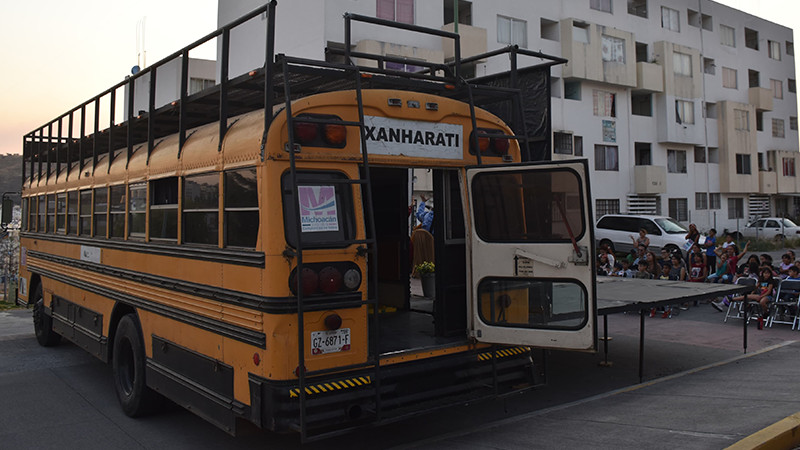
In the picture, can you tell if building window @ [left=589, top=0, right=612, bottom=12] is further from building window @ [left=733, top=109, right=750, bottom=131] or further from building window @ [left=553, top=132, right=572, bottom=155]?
building window @ [left=733, top=109, right=750, bottom=131]

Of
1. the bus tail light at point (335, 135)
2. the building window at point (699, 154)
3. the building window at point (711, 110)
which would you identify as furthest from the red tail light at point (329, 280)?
the building window at point (711, 110)

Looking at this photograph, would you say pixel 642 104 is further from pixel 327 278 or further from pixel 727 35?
pixel 327 278

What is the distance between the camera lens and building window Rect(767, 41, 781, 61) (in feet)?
148

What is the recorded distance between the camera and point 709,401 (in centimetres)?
652

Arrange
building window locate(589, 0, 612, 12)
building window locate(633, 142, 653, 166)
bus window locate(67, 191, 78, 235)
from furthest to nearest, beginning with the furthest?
1. building window locate(633, 142, 653, 166)
2. building window locate(589, 0, 612, 12)
3. bus window locate(67, 191, 78, 235)

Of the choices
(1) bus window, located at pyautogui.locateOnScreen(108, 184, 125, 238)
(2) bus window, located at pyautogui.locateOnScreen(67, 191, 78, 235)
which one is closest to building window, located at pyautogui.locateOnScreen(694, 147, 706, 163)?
(2) bus window, located at pyautogui.locateOnScreen(67, 191, 78, 235)

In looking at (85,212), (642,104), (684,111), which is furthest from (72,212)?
(684,111)

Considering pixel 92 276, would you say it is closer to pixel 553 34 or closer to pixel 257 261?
pixel 257 261

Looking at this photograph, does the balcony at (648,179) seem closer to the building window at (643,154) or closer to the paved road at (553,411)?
the building window at (643,154)

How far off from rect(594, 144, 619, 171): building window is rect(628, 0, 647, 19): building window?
28.1 feet

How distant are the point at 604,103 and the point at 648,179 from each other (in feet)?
15.5

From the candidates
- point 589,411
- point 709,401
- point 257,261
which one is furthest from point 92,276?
point 709,401

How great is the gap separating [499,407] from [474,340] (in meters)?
1.75

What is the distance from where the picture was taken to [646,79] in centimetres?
3462
